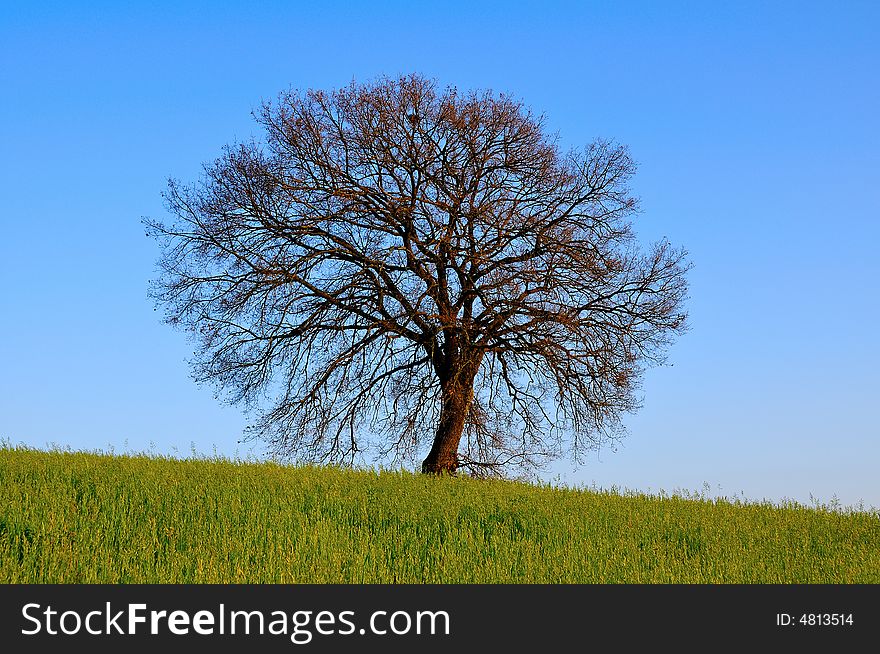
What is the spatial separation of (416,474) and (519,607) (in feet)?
33.8

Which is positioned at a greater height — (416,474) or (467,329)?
(467,329)

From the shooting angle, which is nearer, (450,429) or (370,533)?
(370,533)

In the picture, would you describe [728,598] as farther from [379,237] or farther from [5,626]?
[379,237]

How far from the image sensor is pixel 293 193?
1984 cm

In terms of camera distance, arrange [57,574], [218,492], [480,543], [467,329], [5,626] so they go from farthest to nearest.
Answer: [467,329] < [218,492] < [480,543] < [57,574] < [5,626]

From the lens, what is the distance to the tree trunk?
20.2m

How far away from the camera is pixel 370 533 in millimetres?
12078

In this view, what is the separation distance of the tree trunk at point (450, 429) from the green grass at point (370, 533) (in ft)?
9.65

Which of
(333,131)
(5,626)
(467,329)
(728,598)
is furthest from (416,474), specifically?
(5,626)

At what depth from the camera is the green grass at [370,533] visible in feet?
31.8

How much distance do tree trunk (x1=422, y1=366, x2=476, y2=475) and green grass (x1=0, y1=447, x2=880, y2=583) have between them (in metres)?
2.94

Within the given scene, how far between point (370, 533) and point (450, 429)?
8.52 m

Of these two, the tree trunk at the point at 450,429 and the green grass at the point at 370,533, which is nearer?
the green grass at the point at 370,533

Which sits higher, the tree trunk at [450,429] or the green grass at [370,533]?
the tree trunk at [450,429]
